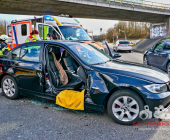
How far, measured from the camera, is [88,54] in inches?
166

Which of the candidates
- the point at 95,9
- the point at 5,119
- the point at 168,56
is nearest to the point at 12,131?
the point at 5,119

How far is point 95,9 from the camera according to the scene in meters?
28.1

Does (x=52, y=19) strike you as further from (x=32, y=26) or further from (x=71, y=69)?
(x=71, y=69)

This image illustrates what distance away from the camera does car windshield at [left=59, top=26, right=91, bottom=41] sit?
987 cm

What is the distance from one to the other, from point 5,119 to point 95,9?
88.0ft

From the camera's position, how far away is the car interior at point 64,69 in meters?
4.04

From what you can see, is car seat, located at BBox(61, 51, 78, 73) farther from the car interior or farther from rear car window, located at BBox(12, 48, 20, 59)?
rear car window, located at BBox(12, 48, 20, 59)

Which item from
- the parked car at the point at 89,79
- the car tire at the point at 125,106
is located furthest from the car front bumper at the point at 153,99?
the car tire at the point at 125,106

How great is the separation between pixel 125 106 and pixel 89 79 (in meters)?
0.87

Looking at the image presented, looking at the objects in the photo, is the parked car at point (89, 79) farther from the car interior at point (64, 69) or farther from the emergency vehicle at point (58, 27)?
the emergency vehicle at point (58, 27)

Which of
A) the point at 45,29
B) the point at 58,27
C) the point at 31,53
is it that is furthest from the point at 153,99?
the point at 45,29

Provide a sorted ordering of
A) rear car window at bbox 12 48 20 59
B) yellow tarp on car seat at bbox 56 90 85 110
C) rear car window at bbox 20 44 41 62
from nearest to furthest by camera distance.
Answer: yellow tarp on car seat at bbox 56 90 85 110
rear car window at bbox 20 44 41 62
rear car window at bbox 12 48 20 59

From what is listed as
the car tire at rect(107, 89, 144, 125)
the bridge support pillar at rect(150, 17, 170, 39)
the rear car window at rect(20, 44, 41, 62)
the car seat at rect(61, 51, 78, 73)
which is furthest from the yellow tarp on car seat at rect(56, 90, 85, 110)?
the bridge support pillar at rect(150, 17, 170, 39)

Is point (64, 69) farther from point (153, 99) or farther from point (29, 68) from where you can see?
point (153, 99)
